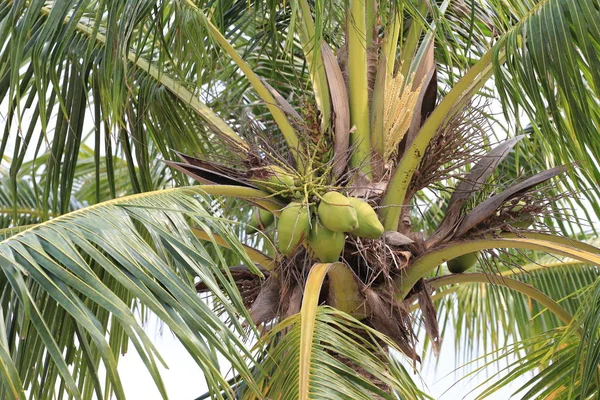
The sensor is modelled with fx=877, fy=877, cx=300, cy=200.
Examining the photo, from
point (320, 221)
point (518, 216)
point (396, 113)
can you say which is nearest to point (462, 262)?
point (518, 216)

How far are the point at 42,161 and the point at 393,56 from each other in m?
3.49

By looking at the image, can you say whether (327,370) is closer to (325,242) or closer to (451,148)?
(325,242)

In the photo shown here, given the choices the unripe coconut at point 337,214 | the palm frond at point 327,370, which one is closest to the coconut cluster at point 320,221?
the unripe coconut at point 337,214

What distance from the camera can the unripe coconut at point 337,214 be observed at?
2.09 metres

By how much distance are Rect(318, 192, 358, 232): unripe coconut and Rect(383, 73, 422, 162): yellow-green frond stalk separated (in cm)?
45

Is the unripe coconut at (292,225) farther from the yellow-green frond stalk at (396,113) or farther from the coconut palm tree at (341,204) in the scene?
the yellow-green frond stalk at (396,113)

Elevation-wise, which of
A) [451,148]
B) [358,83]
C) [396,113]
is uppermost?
[358,83]

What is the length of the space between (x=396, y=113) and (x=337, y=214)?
0.54m

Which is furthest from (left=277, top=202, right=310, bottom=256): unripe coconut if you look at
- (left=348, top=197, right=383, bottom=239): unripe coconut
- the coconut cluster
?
(left=348, top=197, right=383, bottom=239): unripe coconut

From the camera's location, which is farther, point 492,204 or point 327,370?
point 492,204

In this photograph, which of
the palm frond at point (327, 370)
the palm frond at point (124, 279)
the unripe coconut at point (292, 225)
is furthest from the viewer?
the unripe coconut at point (292, 225)

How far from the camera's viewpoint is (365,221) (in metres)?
2.15

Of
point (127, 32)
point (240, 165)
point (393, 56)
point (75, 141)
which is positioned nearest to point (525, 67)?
point (393, 56)

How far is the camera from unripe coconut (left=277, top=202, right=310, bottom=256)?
2.07m
